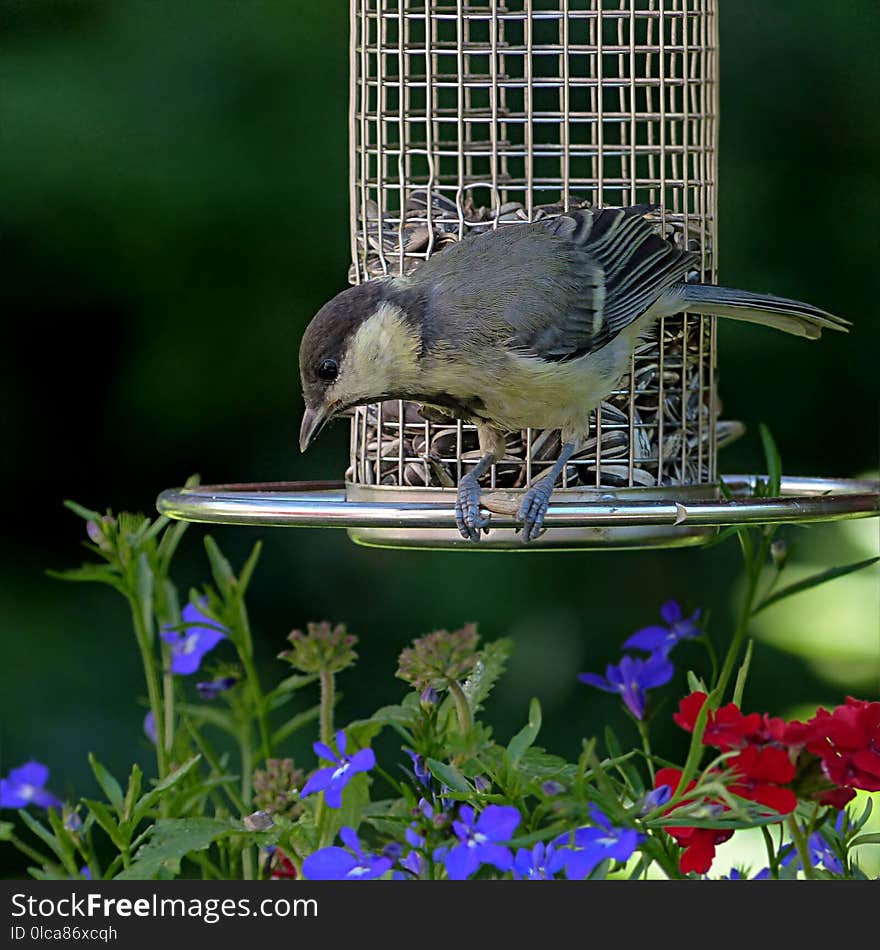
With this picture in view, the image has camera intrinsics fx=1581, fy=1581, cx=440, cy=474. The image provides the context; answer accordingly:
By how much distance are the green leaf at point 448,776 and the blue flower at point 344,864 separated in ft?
0.44

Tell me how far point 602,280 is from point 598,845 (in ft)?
4.40

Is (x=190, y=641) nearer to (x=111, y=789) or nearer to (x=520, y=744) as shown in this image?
(x=111, y=789)

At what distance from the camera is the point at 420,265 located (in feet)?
10.4

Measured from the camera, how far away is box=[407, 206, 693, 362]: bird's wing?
2.95 metres

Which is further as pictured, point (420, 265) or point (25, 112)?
point (25, 112)

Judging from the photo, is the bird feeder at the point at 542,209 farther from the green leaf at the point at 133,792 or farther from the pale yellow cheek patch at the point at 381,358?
the green leaf at the point at 133,792

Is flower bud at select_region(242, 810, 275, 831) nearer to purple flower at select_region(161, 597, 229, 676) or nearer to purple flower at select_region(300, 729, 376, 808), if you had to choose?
purple flower at select_region(300, 729, 376, 808)

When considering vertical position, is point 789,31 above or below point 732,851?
above

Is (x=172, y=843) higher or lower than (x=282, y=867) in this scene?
higher

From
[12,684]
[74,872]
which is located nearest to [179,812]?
[74,872]

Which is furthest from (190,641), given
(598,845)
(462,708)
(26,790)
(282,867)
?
(598,845)

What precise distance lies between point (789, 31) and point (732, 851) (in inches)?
109

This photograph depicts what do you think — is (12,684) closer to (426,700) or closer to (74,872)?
(74,872)

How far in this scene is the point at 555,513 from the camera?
2672mm
